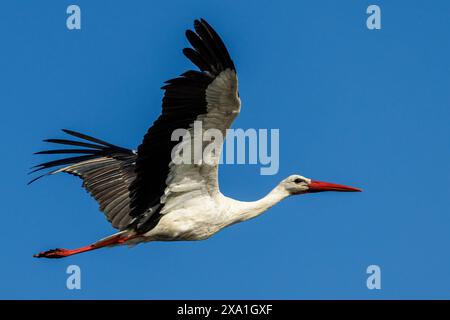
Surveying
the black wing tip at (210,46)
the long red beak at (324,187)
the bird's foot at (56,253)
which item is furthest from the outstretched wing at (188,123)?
the long red beak at (324,187)

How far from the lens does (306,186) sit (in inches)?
605

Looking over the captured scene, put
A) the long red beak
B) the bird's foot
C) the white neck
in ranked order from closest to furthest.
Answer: the white neck
the bird's foot
the long red beak

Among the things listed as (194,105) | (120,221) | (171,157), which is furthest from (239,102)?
(120,221)

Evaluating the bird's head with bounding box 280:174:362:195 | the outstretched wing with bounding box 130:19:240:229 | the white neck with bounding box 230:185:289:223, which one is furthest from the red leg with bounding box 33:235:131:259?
the bird's head with bounding box 280:174:362:195

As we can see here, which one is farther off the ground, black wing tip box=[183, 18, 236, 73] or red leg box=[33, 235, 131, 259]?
black wing tip box=[183, 18, 236, 73]

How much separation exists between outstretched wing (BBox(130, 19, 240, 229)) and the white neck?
0.53 meters

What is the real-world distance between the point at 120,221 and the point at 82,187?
1.31 metres

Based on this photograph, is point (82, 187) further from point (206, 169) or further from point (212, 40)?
point (212, 40)

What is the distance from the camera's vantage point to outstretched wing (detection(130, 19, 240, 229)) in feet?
40.8

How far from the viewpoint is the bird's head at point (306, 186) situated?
49.7 ft

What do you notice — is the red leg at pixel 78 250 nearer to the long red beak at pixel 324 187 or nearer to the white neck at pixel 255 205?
the white neck at pixel 255 205

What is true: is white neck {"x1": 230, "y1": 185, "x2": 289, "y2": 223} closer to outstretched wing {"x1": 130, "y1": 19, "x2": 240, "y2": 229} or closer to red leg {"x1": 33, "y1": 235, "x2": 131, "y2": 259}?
outstretched wing {"x1": 130, "y1": 19, "x2": 240, "y2": 229}

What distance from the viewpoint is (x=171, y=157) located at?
44.2 ft

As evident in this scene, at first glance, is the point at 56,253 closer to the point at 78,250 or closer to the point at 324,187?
the point at 78,250
